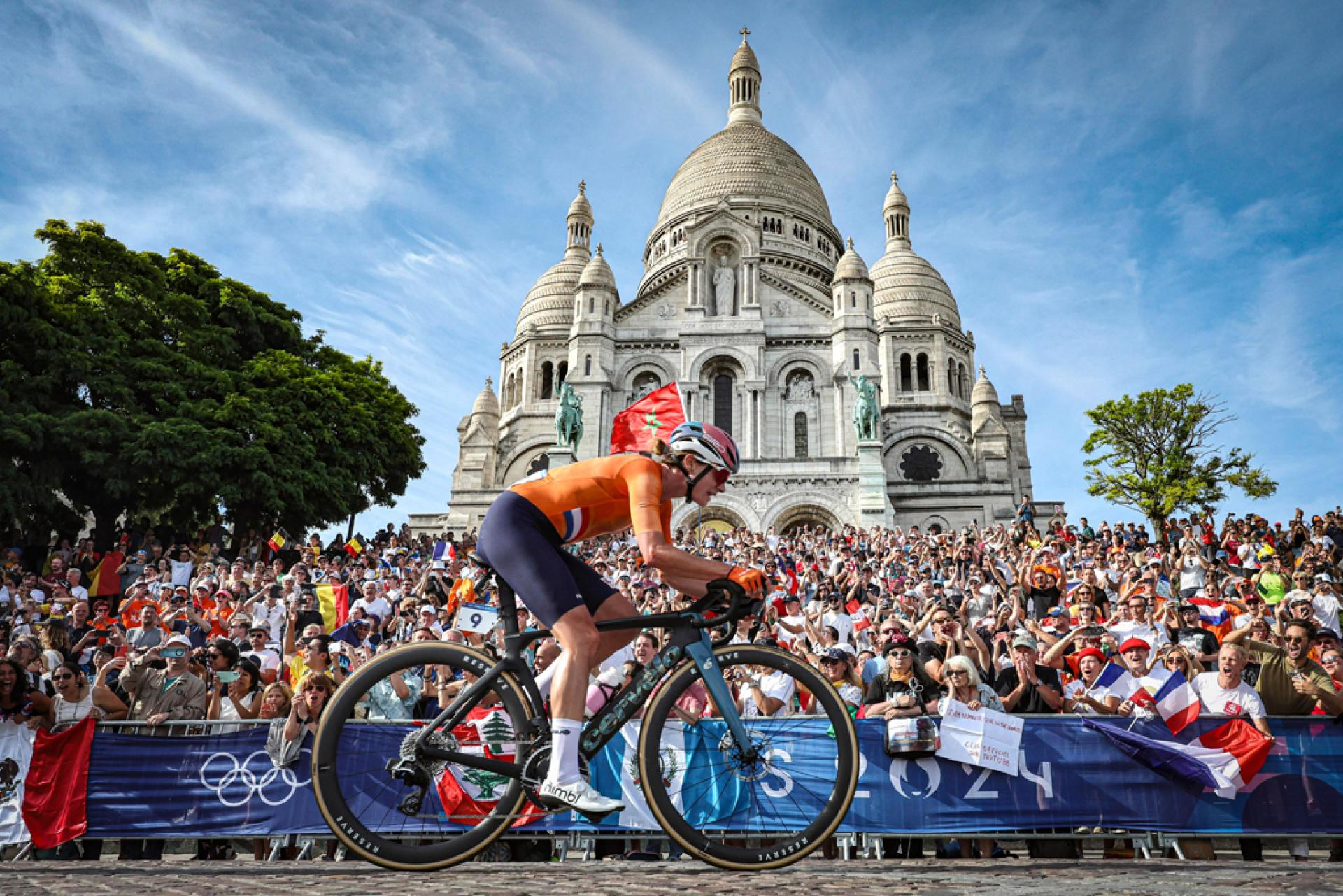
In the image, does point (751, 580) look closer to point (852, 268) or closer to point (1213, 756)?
point (1213, 756)

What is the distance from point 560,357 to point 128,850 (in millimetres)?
50022

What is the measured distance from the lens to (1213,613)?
36.1 feet

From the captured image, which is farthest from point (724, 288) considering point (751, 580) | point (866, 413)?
point (751, 580)

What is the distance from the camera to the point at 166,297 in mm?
28484

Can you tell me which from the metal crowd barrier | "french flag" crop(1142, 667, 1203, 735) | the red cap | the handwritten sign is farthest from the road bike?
the red cap

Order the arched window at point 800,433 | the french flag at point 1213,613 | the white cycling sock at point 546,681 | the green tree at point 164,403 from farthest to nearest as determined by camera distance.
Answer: the arched window at point 800,433, the green tree at point 164,403, the french flag at point 1213,613, the white cycling sock at point 546,681

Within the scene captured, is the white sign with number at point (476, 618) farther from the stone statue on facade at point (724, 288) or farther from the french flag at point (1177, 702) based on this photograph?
the stone statue on facade at point (724, 288)

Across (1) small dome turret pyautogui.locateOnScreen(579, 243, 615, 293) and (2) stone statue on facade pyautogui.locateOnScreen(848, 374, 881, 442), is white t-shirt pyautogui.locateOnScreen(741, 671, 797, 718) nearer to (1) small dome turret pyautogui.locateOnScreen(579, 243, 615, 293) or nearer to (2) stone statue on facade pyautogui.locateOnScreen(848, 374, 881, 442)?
(2) stone statue on facade pyautogui.locateOnScreen(848, 374, 881, 442)

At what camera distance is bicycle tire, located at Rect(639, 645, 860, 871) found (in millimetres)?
3977

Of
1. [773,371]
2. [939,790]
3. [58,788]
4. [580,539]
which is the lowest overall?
[58,788]

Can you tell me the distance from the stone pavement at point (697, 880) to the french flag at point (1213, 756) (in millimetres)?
1675

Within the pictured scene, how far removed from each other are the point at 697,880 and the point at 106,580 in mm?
16785

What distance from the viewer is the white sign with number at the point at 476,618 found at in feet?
23.3

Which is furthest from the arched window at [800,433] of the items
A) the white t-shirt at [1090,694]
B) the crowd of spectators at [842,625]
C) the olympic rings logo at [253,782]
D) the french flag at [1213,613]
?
the olympic rings logo at [253,782]
